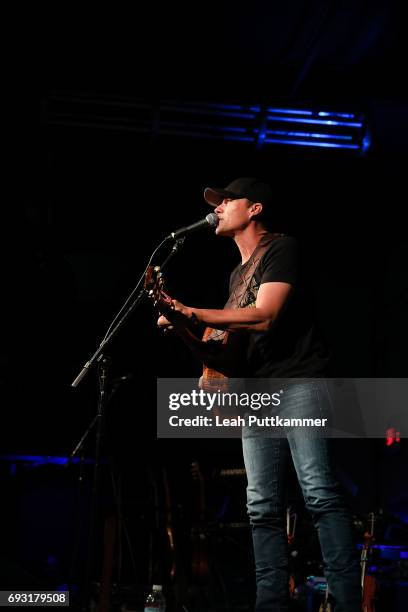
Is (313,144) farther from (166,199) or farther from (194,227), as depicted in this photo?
(194,227)

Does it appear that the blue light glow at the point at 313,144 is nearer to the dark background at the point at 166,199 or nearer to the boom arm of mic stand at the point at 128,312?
the dark background at the point at 166,199

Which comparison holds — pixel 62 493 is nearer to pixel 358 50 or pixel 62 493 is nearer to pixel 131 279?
pixel 131 279

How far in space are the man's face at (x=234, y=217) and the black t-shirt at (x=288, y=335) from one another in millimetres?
328

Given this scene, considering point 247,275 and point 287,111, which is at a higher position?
point 287,111

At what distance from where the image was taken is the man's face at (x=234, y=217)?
312 cm

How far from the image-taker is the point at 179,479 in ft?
20.0

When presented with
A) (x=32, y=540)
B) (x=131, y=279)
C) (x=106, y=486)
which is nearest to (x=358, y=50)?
(x=131, y=279)

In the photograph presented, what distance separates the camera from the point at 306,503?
2545 millimetres

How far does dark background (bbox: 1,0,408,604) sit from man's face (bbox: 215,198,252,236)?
2.88 m

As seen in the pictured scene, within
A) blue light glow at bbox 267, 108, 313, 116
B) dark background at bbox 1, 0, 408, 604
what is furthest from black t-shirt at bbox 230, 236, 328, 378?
blue light glow at bbox 267, 108, 313, 116

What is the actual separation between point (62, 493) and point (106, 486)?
1069 mm

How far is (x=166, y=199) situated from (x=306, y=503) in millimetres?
5249
